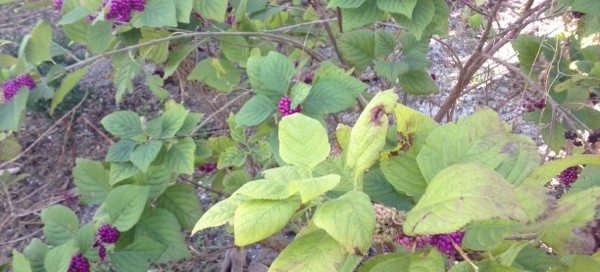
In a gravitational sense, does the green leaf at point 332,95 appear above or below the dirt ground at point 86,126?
above

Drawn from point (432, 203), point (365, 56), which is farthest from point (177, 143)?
point (432, 203)

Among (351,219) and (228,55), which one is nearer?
(351,219)

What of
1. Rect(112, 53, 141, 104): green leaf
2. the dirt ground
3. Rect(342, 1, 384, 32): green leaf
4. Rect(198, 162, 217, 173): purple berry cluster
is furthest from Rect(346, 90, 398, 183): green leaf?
the dirt ground

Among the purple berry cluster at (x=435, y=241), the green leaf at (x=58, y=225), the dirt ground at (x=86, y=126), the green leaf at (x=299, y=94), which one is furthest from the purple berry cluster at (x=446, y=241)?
the dirt ground at (x=86, y=126)

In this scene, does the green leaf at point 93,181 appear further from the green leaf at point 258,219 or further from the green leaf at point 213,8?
the green leaf at point 258,219

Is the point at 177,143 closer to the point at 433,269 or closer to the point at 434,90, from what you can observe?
the point at 434,90
